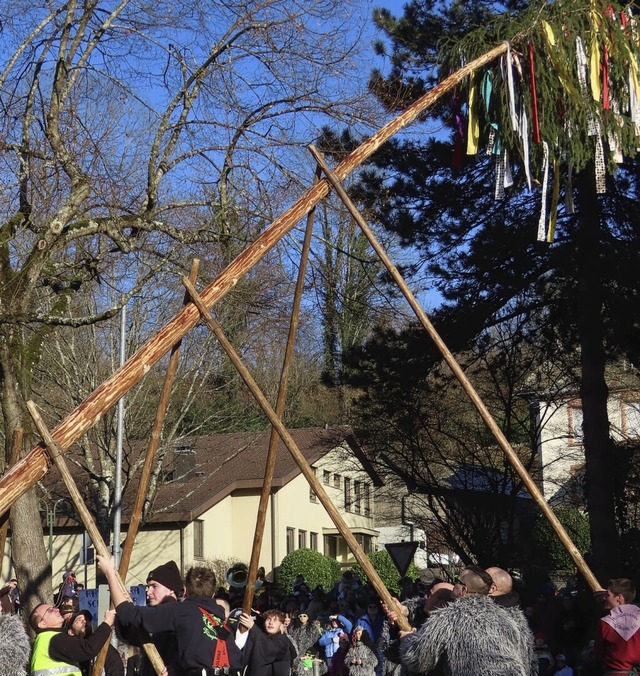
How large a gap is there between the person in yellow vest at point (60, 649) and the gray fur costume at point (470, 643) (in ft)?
7.62

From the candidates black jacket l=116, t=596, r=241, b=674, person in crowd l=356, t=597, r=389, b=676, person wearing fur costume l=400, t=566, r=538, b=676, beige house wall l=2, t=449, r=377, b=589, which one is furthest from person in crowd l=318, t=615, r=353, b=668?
beige house wall l=2, t=449, r=377, b=589

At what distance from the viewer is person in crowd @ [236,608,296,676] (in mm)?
9875

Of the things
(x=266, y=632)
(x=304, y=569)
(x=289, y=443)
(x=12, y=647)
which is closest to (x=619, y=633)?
(x=289, y=443)

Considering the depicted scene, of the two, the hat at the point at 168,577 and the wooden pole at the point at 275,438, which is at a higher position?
the wooden pole at the point at 275,438

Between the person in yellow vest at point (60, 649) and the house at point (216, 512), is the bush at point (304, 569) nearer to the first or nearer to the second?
the house at point (216, 512)

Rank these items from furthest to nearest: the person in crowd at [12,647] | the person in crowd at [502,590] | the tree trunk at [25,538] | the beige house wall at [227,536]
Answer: the beige house wall at [227,536]
the tree trunk at [25,538]
the person in crowd at [502,590]
the person in crowd at [12,647]

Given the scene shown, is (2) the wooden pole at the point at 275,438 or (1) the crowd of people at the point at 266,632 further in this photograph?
(2) the wooden pole at the point at 275,438

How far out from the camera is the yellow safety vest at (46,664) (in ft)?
27.3

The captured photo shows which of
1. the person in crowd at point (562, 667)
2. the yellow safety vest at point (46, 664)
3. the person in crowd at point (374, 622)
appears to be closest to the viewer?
the yellow safety vest at point (46, 664)

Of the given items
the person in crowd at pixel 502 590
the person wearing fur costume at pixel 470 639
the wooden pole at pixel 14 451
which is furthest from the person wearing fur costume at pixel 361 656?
the person wearing fur costume at pixel 470 639

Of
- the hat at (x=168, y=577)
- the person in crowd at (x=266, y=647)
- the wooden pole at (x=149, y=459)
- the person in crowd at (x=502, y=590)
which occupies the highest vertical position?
the wooden pole at (x=149, y=459)

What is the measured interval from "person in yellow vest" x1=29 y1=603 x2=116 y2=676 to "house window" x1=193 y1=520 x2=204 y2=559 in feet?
97.0

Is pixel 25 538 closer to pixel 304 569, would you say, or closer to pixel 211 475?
pixel 211 475

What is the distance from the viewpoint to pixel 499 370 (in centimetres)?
2056
